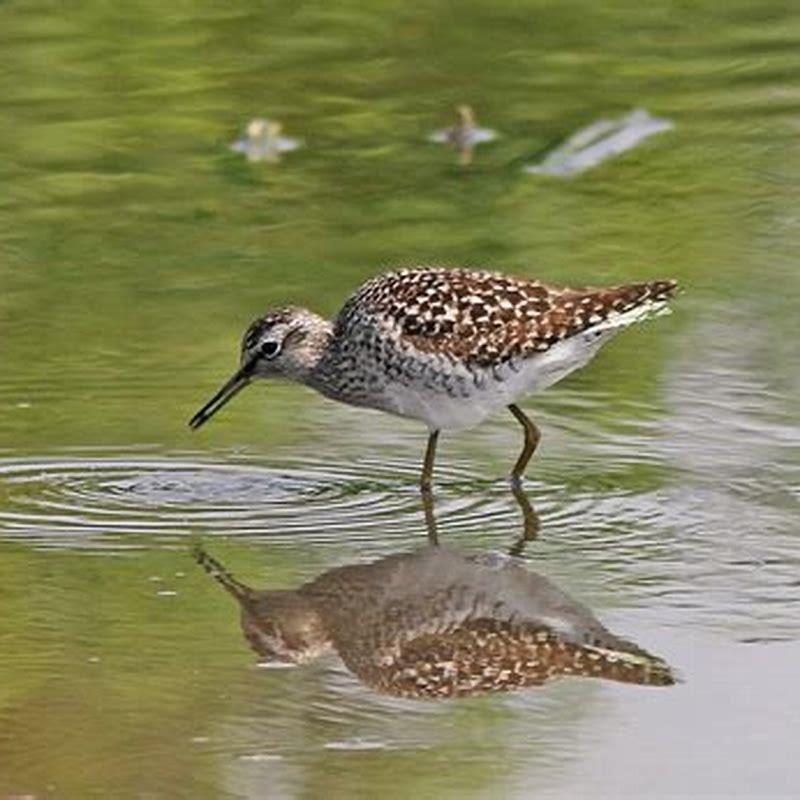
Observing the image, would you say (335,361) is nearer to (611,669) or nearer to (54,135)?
(611,669)

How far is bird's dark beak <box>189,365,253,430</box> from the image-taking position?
1194 cm

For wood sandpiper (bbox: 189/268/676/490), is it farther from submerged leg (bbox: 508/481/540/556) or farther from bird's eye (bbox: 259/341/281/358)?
submerged leg (bbox: 508/481/540/556)

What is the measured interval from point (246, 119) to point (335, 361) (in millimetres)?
4714

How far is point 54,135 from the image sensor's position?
16.2 metres

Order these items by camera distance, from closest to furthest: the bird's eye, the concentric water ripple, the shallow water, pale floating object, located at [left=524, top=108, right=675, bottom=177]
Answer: the shallow water, the concentric water ripple, the bird's eye, pale floating object, located at [left=524, top=108, right=675, bottom=177]


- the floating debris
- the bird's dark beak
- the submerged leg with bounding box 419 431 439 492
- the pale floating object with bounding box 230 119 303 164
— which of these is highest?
the floating debris

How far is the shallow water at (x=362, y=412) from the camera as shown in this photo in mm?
8703

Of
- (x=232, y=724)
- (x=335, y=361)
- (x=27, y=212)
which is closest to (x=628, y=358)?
(x=335, y=361)

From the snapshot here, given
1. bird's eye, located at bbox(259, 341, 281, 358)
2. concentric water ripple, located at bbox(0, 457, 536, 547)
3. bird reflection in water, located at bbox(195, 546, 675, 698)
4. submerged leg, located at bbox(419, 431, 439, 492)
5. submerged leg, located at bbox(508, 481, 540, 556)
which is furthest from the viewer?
bird's eye, located at bbox(259, 341, 281, 358)

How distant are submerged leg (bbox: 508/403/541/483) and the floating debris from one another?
429 centimetres

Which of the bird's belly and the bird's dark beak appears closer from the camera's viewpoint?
the bird's belly

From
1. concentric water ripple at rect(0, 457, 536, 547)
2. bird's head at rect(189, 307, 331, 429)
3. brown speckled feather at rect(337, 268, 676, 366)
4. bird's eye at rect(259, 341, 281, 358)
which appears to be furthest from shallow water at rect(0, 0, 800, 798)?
brown speckled feather at rect(337, 268, 676, 366)

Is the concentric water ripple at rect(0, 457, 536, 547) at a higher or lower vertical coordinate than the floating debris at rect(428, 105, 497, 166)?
lower

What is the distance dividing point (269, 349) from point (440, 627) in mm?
2610
